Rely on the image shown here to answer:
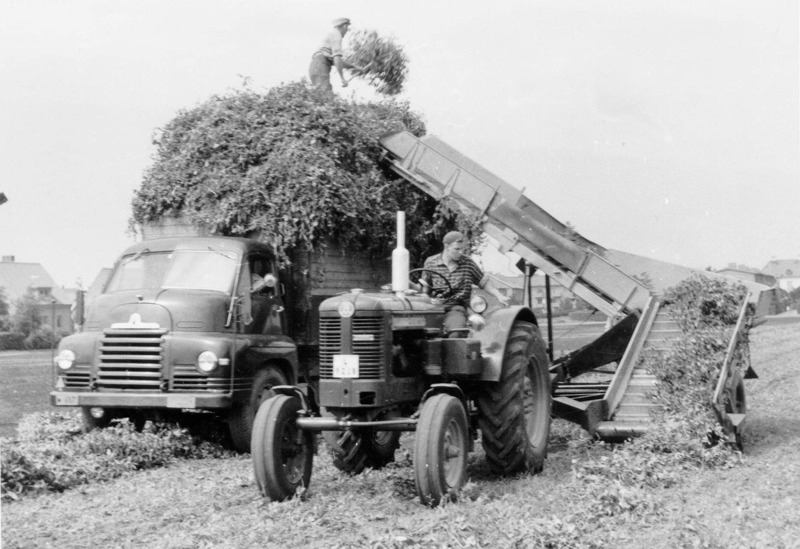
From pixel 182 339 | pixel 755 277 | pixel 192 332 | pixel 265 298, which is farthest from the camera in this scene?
pixel 755 277

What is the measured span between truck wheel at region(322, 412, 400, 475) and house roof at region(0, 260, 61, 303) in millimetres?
42788

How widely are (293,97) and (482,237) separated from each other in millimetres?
2811

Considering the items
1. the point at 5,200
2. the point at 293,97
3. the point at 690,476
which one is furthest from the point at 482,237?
the point at 5,200

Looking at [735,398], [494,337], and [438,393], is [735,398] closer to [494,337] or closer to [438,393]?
[494,337]

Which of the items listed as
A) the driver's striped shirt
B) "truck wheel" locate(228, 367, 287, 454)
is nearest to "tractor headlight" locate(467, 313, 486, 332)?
the driver's striped shirt

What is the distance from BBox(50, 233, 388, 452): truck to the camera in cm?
881

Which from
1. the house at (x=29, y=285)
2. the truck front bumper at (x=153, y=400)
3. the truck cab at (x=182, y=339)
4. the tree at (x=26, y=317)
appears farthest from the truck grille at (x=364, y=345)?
the house at (x=29, y=285)

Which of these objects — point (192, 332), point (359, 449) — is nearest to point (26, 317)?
point (192, 332)

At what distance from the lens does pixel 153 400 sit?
870 centimetres

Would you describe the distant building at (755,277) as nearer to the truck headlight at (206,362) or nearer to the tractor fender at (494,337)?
the tractor fender at (494,337)

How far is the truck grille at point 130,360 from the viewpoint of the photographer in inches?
348

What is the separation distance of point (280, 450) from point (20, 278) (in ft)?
153

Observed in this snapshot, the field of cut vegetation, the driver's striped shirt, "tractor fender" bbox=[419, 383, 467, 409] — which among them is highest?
the driver's striped shirt

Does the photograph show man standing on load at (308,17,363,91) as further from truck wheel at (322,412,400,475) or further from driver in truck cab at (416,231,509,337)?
truck wheel at (322,412,400,475)
